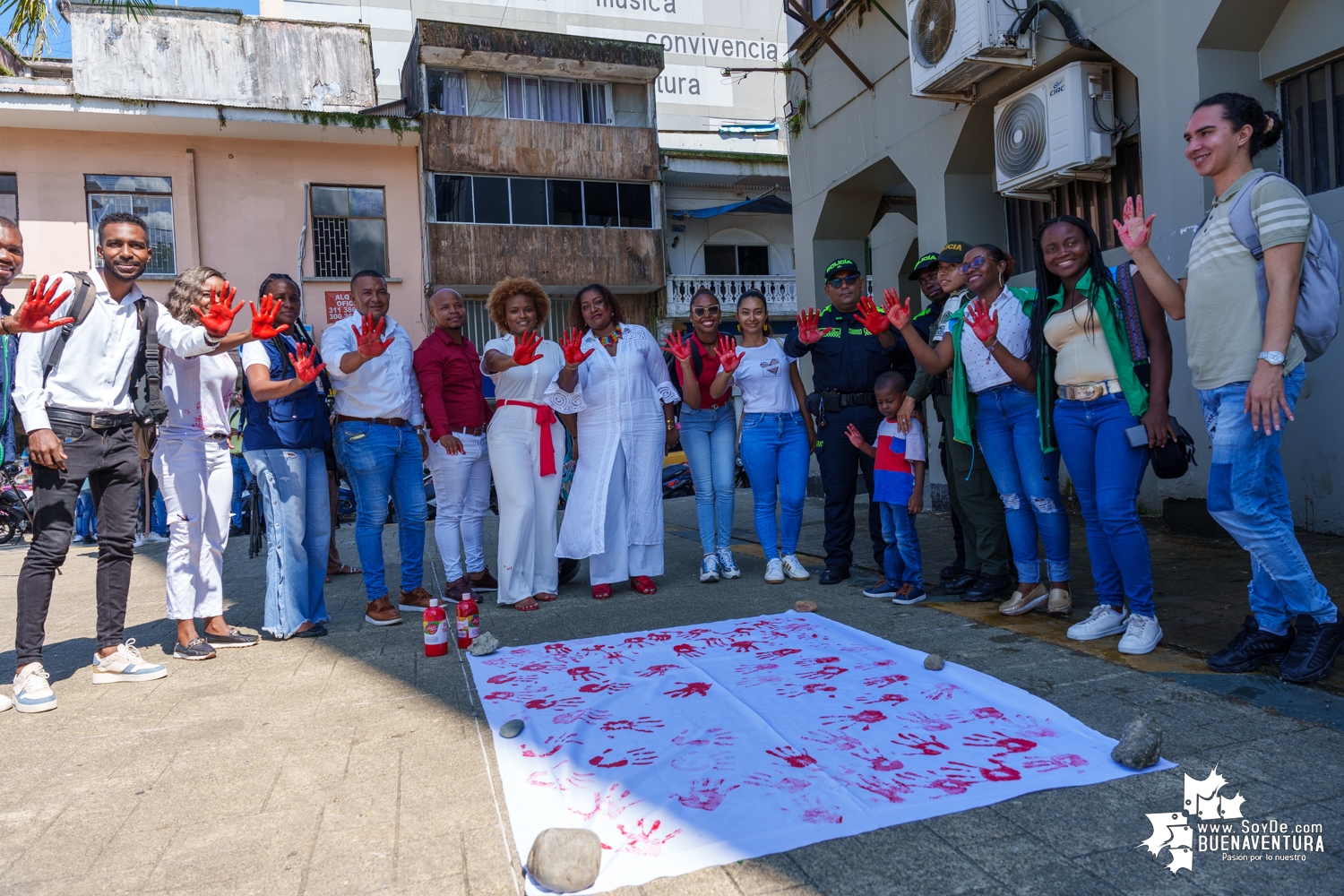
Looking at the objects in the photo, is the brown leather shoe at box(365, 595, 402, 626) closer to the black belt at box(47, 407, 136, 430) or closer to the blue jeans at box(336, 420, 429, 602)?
the blue jeans at box(336, 420, 429, 602)

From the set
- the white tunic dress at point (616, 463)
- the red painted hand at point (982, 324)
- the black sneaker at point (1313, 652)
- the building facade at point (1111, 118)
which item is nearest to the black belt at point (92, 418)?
the white tunic dress at point (616, 463)

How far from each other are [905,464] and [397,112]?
17076 millimetres

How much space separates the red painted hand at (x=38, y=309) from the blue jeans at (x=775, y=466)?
11.5 feet

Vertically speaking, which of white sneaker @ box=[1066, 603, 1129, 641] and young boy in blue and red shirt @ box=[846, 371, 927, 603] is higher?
young boy in blue and red shirt @ box=[846, 371, 927, 603]

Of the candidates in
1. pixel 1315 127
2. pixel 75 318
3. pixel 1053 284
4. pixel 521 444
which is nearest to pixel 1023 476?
pixel 1053 284

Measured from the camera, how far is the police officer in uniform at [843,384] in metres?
5.16

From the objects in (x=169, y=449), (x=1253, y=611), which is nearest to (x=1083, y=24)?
(x=1253, y=611)

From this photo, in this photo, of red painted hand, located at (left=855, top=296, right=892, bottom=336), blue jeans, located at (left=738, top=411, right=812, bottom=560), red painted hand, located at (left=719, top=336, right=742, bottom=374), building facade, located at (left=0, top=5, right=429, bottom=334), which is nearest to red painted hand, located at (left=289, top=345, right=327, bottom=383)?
red painted hand, located at (left=719, top=336, right=742, bottom=374)

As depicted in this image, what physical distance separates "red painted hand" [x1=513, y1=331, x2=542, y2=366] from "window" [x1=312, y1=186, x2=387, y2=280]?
15308 millimetres

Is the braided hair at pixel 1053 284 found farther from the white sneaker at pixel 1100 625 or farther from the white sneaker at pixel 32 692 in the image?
the white sneaker at pixel 32 692

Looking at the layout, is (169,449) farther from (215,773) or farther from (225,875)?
(225,875)

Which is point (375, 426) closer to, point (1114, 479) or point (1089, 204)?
point (1114, 479)

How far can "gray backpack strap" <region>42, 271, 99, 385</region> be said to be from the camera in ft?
12.1

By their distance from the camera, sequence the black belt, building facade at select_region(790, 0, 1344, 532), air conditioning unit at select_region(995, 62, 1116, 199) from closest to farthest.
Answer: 1. the black belt
2. building facade at select_region(790, 0, 1344, 532)
3. air conditioning unit at select_region(995, 62, 1116, 199)
